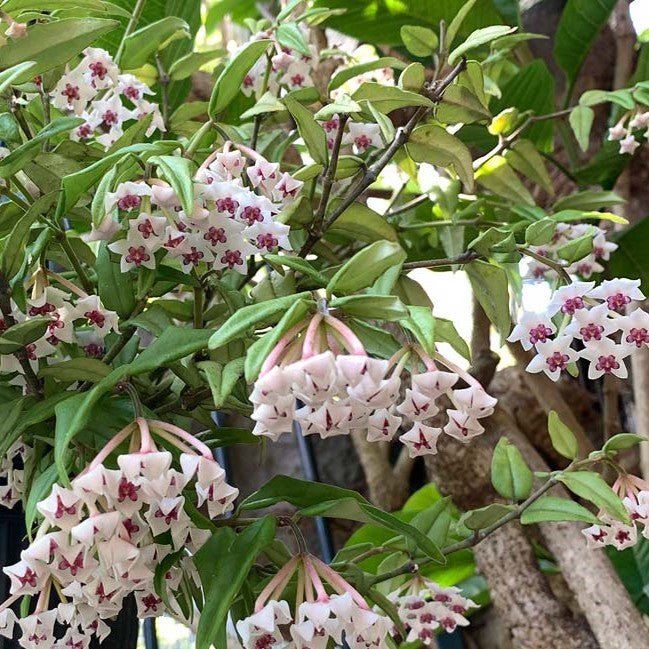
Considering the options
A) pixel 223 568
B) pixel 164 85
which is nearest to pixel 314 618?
pixel 223 568

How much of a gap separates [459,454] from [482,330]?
22 cm

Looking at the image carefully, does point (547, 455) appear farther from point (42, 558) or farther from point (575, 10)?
point (42, 558)

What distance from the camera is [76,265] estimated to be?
0.63 metres

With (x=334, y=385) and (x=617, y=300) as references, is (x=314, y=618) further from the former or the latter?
(x=617, y=300)

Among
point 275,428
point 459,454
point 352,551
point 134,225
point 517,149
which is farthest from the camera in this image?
point 459,454

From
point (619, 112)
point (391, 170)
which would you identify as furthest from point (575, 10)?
point (391, 170)

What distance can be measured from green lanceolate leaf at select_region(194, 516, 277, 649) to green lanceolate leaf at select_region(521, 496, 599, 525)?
9.6 inches

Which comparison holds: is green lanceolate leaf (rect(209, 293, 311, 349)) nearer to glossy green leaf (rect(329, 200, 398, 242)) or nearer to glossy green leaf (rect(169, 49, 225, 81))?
glossy green leaf (rect(329, 200, 398, 242))

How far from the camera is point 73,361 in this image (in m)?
0.55

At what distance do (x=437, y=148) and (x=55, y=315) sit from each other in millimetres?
311

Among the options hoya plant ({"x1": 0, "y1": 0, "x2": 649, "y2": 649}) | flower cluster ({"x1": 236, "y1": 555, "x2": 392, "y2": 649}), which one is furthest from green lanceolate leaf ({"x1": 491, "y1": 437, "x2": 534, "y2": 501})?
flower cluster ({"x1": 236, "y1": 555, "x2": 392, "y2": 649})

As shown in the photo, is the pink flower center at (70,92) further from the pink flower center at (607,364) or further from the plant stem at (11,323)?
the pink flower center at (607,364)

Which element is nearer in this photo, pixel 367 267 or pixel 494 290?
pixel 367 267

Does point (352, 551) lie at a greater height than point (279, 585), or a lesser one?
lesser
